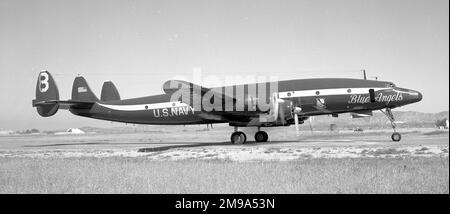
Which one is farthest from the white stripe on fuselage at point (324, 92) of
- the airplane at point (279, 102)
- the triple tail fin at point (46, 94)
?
the triple tail fin at point (46, 94)

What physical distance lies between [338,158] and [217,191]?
7.21 metres

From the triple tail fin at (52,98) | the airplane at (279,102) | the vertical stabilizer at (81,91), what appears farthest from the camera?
the vertical stabilizer at (81,91)

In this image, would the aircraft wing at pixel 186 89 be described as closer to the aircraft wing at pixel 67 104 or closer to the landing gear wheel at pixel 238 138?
the landing gear wheel at pixel 238 138

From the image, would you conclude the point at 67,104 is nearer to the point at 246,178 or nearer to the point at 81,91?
the point at 81,91

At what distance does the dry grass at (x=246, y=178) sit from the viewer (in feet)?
29.8

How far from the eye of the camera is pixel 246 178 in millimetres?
10438

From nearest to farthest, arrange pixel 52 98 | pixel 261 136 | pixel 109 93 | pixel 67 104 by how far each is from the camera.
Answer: pixel 261 136
pixel 67 104
pixel 52 98
pixel 109 93

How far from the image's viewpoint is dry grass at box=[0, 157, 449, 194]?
9.09 m

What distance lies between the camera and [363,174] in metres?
10.6

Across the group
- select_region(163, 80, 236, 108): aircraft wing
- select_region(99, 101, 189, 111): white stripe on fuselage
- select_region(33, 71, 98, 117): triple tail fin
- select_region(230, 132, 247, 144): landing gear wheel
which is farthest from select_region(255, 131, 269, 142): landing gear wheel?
select_region(33, 71, 98, 117): triple tail fin

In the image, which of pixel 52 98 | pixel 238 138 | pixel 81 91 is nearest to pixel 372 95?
pixel 238 138

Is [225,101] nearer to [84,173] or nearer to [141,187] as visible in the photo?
[84,173]

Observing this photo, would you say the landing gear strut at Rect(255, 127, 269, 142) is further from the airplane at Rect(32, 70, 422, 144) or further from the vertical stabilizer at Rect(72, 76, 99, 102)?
the vertical stabilizer at Rect(72, 76, 99, 102)

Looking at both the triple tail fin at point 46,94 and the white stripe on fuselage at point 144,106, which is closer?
the white stripe on fuselage at point 144,106
